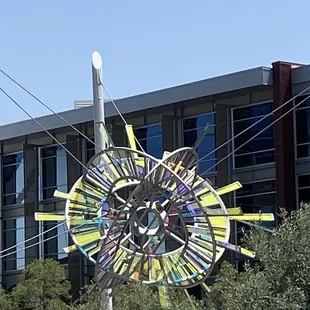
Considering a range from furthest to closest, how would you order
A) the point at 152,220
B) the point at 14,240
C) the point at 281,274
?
the point at 14,240 < the point at 152,220 < the point at 281,274

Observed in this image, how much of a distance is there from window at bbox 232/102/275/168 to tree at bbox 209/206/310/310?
27415mm

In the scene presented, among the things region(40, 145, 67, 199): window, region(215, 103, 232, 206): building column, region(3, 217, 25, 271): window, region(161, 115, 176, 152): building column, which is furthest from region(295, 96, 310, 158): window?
region(3, 217, 25, 271): window

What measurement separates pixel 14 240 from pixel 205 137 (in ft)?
47.0

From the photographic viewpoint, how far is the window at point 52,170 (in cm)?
5266

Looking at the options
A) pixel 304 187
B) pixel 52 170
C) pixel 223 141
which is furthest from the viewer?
pixel 52 170

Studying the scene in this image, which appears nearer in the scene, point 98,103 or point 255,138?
point 98,103

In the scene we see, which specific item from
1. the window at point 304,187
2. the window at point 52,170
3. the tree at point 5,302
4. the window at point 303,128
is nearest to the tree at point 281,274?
the window at point 304,187

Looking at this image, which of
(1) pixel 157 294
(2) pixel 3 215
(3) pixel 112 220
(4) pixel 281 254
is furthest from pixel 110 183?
(2) pixel 3 215

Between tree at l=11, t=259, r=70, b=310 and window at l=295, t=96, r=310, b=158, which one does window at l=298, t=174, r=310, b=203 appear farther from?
tree at l=11, t=259, r=70, b=310

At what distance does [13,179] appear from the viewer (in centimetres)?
5556

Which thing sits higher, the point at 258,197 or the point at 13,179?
→ the point at 13,179

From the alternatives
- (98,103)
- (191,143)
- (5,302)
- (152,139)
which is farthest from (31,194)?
(98,103)

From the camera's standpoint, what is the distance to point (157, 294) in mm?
20625

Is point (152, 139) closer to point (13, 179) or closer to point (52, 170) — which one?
point (52, 170)
